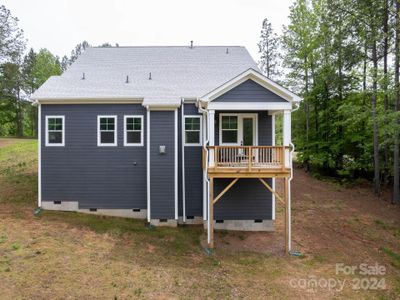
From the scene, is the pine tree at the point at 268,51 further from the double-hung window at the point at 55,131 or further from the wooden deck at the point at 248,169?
the double-hung window at the point at 55,131

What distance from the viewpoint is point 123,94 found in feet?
35.0

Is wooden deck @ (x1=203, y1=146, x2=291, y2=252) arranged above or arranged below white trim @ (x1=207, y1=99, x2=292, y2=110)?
below

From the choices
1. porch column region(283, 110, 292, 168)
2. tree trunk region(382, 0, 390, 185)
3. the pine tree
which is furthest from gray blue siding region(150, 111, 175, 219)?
the pine tree

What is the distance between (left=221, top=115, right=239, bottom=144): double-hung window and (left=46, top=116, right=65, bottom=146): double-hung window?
6608mm

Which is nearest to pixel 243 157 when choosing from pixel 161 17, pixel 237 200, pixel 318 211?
pixel 237 200

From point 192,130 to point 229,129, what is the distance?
4.95 ft

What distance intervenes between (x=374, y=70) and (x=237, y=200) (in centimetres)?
946

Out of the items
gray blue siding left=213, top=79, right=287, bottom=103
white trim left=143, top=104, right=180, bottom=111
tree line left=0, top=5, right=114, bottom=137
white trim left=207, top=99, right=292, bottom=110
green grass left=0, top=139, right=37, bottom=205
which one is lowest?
green grass left=0, top=139, right=37, bottom=205

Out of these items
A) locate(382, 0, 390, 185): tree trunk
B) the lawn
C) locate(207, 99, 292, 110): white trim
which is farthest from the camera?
locate(382, 0, 390, 185): tree trunk

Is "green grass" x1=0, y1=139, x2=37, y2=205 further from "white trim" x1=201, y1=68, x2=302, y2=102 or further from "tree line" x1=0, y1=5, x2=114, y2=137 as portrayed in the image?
"white trim" x1=201, y1=68, x2=302, y2=102

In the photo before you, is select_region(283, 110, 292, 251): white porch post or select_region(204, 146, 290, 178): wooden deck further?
select_region(283, 110, 292, 251): white porch post

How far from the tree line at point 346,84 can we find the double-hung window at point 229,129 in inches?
287

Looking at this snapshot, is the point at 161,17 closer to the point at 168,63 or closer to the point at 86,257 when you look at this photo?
the point at 168,63

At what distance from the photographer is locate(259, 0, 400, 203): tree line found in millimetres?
13242
